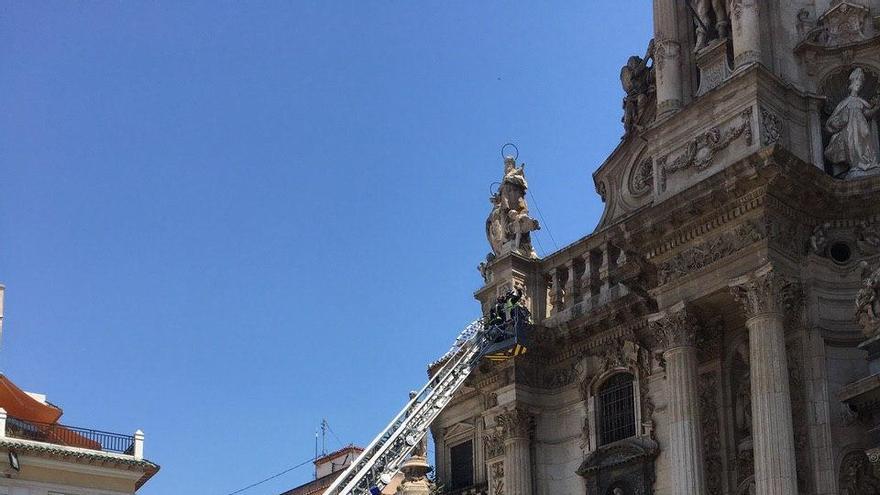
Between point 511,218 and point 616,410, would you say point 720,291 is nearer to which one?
point 616,410

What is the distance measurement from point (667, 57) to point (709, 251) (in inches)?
242

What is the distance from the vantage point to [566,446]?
108 feet

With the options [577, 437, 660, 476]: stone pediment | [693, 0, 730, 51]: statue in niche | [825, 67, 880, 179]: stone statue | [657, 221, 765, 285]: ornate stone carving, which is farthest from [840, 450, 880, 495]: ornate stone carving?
[693, 0, 730, 51]: statue in niche

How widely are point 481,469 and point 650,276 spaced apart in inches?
322

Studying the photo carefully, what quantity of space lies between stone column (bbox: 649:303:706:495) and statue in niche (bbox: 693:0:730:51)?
6.95 m

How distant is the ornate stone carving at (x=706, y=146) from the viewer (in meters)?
28.0

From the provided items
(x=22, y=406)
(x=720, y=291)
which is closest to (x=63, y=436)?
(x=22, y=406)

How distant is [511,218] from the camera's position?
3638 centimetres

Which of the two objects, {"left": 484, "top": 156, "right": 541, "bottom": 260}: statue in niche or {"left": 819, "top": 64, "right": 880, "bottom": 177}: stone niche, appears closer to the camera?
{"left": 819, "top": 64, "right": 880, "bottom": 177}: stone niche

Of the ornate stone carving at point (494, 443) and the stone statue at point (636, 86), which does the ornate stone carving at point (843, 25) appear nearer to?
the stone statue at point (636, 86)

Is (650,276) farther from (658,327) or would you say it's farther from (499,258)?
(499,258)

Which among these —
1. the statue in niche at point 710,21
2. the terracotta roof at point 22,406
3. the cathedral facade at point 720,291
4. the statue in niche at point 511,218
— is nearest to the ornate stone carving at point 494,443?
the cathedral facade at point 720,291

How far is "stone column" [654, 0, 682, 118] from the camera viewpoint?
31.1 m

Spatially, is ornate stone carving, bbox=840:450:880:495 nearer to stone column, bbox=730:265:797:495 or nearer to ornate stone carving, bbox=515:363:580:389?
stone column, bbox=730:265:797:495
